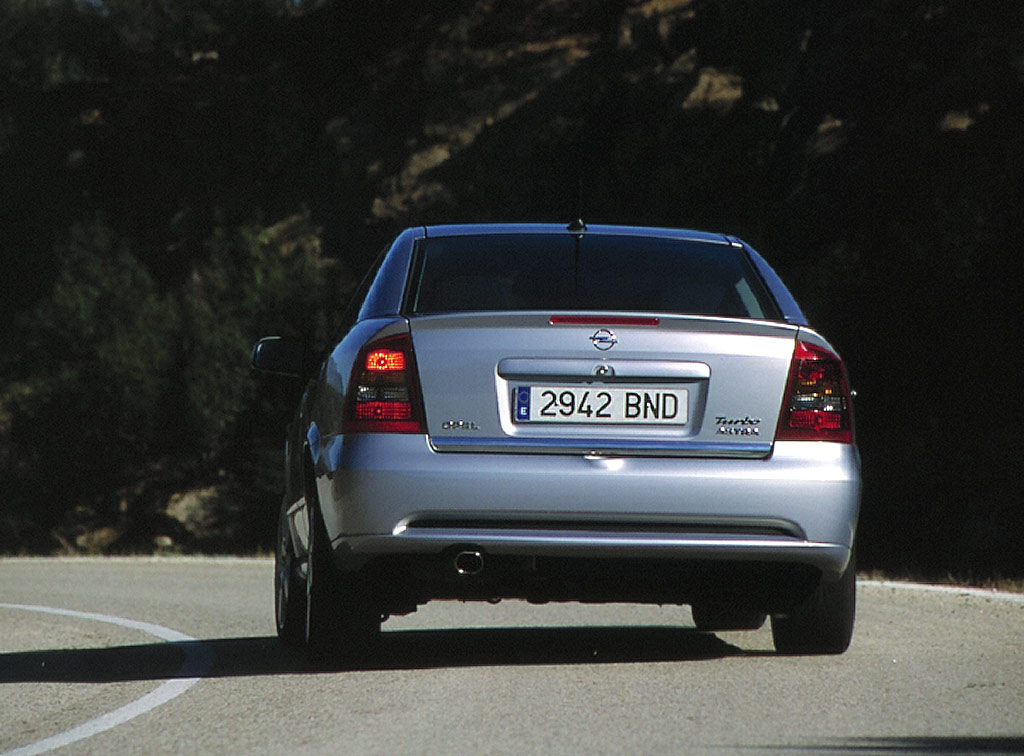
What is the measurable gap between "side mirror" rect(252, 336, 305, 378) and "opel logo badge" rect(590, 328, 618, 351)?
197cm

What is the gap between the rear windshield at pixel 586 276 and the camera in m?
7.30

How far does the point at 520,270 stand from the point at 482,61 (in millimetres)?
62466

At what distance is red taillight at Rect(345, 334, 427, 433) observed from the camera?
6781 mm

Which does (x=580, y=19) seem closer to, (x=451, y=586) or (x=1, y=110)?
(x=1, y=110)

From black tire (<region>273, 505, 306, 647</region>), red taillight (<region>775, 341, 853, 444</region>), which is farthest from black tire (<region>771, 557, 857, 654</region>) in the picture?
black tire (<region>273, 505, 306, 647</region>)

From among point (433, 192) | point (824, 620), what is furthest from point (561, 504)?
point (433, 192)

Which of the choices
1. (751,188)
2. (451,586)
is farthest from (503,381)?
(751,188)

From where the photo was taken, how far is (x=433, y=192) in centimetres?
6241

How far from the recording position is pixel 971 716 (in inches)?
234

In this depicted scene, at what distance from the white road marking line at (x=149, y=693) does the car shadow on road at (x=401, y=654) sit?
0.03 metres

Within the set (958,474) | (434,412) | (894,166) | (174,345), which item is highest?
(434,412)

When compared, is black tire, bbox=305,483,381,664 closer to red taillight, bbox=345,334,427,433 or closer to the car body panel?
the car body panel

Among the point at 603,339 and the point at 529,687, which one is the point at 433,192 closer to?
the point at 603,339

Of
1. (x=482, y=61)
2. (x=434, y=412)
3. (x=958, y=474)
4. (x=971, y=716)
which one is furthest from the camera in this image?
(x=482, y=61)
